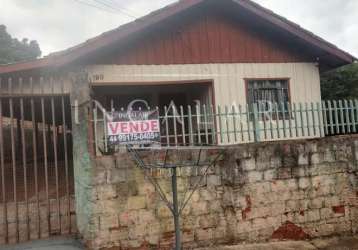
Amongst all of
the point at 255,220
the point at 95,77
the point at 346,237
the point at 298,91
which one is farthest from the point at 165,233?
the point at 298,91

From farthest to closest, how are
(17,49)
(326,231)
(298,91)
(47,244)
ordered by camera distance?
1. (17,49)
2. (298,91)
3. (326,231)
4. (47,244)

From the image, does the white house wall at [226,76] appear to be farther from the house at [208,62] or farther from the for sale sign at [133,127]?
the for sale sign at [133,127]

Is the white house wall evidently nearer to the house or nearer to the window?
the house

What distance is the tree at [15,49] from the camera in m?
29.5

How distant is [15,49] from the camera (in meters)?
32.9

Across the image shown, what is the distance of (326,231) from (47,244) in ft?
14.9

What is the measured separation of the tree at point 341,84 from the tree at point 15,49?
23.0 meters

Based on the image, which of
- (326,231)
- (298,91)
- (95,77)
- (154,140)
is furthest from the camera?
(298,91)

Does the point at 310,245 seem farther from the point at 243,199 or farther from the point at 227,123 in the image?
the point at 227,123

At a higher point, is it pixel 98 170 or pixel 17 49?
pixel 17 49

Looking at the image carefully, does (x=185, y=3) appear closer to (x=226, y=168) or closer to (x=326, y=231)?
(x=226, y=168)

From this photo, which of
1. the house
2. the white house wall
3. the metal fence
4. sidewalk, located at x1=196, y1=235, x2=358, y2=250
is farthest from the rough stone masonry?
the white house wall

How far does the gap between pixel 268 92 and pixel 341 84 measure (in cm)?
771

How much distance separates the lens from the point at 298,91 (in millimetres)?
9930
